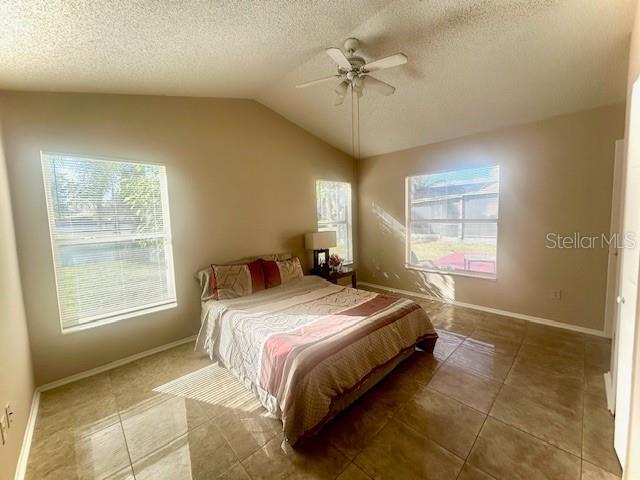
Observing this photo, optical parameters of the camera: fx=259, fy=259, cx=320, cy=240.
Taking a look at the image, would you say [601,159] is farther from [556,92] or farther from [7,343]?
[7,343]

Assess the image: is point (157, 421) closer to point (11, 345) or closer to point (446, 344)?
point (11, 345)

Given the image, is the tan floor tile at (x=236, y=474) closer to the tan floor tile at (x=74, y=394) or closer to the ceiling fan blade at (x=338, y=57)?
the tan floor tile at (x=74, y=394)

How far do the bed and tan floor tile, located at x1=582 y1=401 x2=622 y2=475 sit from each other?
1134mm

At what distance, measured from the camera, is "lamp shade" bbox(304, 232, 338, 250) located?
13.3 feet

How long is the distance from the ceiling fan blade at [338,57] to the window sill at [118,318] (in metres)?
2.95

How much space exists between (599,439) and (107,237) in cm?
417

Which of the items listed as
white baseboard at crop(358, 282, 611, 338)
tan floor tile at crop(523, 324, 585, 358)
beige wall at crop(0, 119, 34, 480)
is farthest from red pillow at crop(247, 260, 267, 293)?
tan floor tile at crop(523, 324, 585, 358)

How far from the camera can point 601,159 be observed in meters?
2.80

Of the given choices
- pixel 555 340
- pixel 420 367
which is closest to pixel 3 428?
pixel 420 367

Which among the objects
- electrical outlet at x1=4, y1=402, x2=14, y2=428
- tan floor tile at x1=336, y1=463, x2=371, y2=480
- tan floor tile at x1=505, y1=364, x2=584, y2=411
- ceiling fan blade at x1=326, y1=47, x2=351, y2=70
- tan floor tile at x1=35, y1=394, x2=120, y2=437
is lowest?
tan floor tile at x1=336, y1=463, x2=371, y2=480

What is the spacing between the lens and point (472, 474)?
1.43 meters

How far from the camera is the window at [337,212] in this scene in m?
4.64

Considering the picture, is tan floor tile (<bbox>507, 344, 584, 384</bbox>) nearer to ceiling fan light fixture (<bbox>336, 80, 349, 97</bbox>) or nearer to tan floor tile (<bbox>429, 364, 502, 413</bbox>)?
tan floor tile (<bbox>429, 364, 502, 413</bbox>)

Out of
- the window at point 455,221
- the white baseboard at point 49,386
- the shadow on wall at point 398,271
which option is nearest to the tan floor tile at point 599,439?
the window at point 455,221
